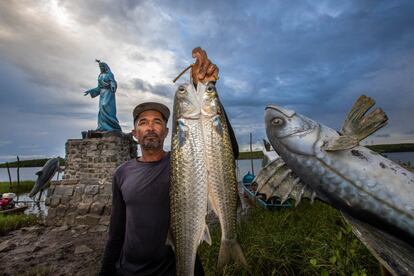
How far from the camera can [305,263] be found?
4.23m

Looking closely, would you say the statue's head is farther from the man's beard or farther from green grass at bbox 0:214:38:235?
the man's beard

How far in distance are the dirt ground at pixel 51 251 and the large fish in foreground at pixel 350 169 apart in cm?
611

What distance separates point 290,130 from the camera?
1.65m

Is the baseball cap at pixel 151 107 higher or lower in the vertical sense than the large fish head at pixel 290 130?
higher

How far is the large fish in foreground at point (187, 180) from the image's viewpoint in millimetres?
1629

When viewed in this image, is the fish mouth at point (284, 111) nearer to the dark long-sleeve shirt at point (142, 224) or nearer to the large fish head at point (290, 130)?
the large fish head at point (290, 130)

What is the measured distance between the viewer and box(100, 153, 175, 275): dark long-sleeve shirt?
7.45ft

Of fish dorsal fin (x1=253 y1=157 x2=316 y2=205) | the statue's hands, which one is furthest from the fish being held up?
fish dorsal fin (x1=253 y1=157 x2=316 y2=205)

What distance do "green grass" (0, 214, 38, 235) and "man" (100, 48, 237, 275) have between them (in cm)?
999

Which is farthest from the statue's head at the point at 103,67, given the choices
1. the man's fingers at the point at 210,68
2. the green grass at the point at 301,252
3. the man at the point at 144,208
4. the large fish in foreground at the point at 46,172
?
the man's fingers at the point at 210,68

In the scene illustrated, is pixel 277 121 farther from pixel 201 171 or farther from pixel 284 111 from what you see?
pixel 201 171

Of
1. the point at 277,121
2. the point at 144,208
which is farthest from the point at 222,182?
the point at 144,208

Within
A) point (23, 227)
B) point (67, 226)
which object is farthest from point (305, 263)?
point (23, 227)

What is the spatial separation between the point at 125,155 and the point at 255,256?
23.7 feet
